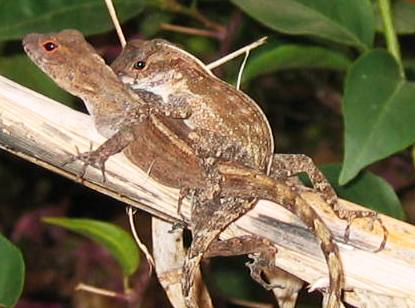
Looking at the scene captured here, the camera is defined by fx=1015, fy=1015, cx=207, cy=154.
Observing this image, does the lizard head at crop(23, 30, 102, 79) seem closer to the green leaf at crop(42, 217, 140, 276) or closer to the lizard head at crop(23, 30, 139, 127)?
the lizard head at crop(23, 30, 139, 127)

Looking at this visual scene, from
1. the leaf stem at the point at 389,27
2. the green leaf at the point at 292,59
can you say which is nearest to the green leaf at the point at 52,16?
the green leaf at the point at 292,59

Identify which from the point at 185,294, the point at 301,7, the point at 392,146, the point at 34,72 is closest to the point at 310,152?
the point at 34,72

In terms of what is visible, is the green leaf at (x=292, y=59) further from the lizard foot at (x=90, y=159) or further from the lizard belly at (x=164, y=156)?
the lizard foot at (x=90, y=159)

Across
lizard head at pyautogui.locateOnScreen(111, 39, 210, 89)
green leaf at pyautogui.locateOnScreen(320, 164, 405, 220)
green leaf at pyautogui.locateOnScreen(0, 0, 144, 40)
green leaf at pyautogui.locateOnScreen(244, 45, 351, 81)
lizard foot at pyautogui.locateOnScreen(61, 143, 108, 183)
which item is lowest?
green leaf at pyautogui.locateOnScreen(320, 164, 405, 220)

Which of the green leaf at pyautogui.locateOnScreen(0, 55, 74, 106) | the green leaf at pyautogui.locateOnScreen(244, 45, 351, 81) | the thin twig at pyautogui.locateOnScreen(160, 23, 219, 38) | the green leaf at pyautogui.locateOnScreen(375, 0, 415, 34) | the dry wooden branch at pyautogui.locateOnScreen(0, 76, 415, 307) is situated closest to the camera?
the dry wooden branch at pyautogui.locateOnScreen(0, 76, 415, 307)

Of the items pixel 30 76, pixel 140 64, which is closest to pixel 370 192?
pixel 140 64

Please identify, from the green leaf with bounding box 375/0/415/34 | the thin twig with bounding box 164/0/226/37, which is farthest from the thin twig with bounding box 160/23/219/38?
the green leaf with bounding box 375/0/415/34

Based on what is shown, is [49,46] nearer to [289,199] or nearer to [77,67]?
[77,67]

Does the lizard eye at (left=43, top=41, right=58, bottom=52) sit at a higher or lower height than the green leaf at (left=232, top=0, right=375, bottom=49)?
higher
